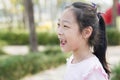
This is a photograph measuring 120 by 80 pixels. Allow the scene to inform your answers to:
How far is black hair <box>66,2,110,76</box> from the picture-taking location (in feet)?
8.23

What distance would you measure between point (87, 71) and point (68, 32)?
10.7 inches

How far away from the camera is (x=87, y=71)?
2426 mm

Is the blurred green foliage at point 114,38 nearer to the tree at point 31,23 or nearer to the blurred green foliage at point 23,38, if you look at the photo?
the blurred green foliage at point 23,38

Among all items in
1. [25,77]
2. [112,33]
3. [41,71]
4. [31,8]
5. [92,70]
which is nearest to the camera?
[92,70]

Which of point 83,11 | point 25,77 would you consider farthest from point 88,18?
point 25,77

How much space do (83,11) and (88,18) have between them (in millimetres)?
55

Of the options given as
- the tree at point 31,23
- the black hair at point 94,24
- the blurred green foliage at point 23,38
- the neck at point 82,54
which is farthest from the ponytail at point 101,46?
the blurred green foliage at point 23,38

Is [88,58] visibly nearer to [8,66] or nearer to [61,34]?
[61,34]

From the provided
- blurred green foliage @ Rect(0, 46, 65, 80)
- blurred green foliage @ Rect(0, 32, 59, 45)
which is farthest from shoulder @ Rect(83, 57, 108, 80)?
blurred green foliage @ Rect(0, 32, 59, 45)

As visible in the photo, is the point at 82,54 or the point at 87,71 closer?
the point at 87,71

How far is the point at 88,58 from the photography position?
8.30 ft

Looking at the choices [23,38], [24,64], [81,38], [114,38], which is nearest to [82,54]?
[81,38]

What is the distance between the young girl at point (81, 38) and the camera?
2.45 meters

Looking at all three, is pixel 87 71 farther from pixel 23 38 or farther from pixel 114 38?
pixel 23 38
